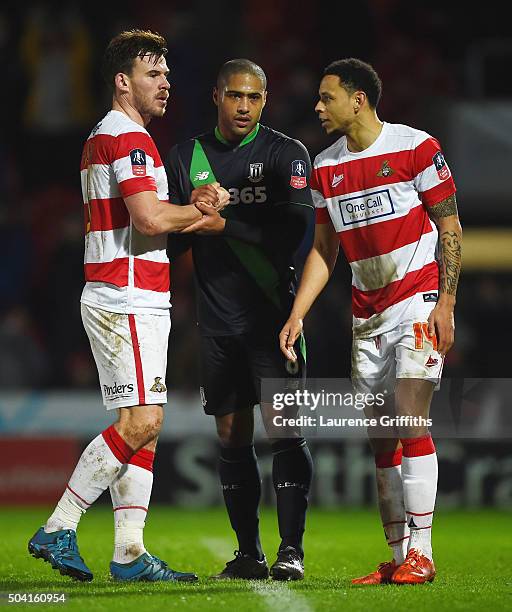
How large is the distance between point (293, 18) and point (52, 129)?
3.38 metres

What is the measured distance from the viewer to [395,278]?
20.0ft

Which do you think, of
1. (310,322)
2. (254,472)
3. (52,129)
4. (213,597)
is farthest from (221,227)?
(52,129)

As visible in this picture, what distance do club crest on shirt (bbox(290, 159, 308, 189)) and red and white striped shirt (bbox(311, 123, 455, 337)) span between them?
211mm

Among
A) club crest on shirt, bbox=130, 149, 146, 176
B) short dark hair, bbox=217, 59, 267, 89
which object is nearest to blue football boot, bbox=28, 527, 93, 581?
club crest on shirt, bbox=130, 149, 146, 176

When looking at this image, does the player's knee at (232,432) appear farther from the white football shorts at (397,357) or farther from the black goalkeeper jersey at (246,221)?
the white football shorts at (397,357)

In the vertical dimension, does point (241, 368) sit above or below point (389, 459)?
above

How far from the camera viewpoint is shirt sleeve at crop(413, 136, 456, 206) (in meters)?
5.98

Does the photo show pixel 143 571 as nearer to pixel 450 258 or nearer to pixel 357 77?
pixel 450 258

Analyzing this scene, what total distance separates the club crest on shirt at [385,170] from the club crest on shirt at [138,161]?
1113 mm

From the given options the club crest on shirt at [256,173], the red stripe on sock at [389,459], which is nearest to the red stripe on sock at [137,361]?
the club crest on shirt at [256,173]

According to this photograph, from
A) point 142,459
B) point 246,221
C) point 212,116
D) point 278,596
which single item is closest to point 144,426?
point 142,459

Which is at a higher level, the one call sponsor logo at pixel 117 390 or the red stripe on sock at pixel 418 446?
the one call sponsor logo at pixel 117 390

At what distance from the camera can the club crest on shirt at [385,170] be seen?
19.9 feet

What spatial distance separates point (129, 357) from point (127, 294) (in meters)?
0.30
